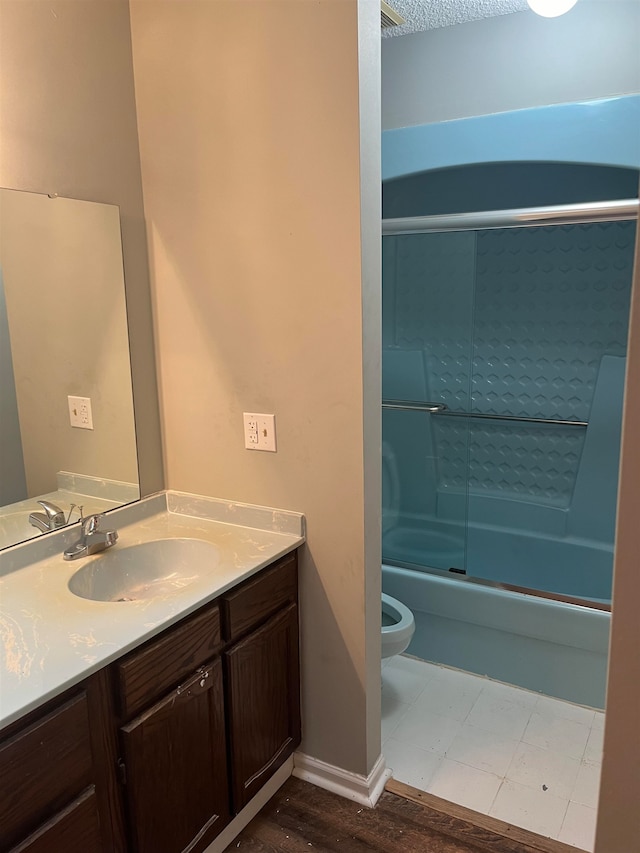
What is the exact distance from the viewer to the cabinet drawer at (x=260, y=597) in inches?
64.1

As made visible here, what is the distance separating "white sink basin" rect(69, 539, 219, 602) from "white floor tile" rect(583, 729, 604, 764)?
1.48 metres

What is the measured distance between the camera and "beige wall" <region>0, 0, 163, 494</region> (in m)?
1.59

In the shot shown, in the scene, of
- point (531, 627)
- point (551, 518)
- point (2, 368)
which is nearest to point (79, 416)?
point (2, 368)

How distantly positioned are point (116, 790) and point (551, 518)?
2646 millimetres

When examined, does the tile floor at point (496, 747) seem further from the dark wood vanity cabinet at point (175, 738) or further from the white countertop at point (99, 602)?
the white countertop at point (99, 602)

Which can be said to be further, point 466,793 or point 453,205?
point 453,205

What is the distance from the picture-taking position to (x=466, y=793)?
6.46ft

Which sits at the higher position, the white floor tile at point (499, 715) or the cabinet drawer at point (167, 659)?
the cabinet drawer at point (167, 659)

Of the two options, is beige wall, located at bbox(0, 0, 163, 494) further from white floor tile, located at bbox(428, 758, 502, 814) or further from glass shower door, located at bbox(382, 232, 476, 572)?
glass shower door, located at bbox(382, 232, 476, 572)

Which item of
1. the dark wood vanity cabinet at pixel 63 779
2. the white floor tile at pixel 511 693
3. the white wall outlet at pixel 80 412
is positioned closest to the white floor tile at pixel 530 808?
the white floor tile at pixel 511 693

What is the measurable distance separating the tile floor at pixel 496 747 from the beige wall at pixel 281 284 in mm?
268

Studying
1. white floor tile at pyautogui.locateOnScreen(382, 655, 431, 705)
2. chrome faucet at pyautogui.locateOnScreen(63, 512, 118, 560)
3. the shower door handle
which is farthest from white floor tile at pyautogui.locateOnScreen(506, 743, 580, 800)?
the shower door handle

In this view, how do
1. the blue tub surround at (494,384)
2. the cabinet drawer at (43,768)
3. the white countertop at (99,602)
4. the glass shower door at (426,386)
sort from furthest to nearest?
1. the glass shower door at (426,386)
2. the blue tub surround at (494,384)
3. the white countertop at (99,602)
4. the cabinet drawer at (43,768)

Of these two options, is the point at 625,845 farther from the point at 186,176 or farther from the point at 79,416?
the point at 186,176
